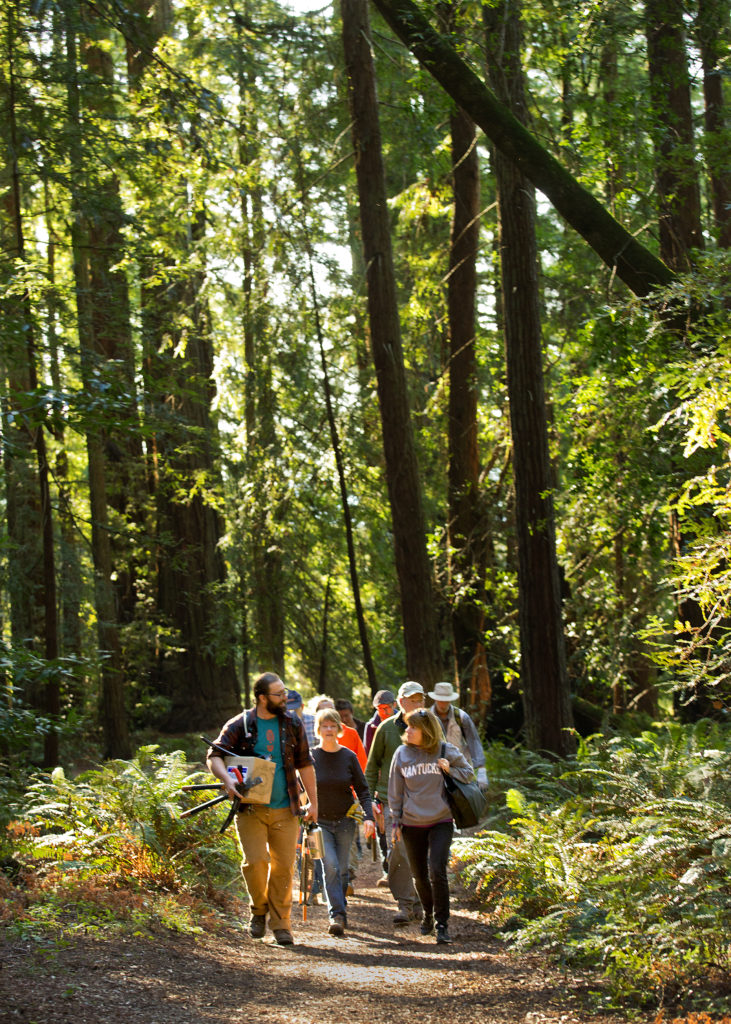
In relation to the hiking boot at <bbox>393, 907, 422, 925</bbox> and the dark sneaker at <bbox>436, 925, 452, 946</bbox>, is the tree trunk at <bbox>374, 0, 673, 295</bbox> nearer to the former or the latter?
the dark sneaker at <bbox>436, 925, 452, 946</bbox>

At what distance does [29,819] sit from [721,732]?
7.42m

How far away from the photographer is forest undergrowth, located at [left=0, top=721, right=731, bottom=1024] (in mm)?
6055

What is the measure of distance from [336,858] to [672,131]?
9864 mm

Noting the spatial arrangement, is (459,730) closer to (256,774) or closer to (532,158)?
(256,774)

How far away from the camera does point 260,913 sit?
779cm

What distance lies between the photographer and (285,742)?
7.82m

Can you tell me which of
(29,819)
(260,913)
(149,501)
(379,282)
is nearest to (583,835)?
(260,913)

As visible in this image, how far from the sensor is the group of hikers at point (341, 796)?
7.75 meters

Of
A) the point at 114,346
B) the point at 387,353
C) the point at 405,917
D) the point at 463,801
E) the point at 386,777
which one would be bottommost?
the point at 405,917

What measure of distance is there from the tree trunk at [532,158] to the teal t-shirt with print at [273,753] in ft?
16.3

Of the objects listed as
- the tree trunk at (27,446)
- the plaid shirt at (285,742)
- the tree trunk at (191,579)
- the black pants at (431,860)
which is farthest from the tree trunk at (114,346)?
the black pants at (431,860)

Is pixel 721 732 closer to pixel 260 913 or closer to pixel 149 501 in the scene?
pixel 260 913

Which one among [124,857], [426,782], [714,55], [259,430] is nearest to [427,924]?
[426,782]

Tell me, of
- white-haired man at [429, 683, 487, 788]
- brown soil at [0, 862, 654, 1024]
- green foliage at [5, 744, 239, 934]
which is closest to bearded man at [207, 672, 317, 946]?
brown soil at [0, 862, 654, 1024]
